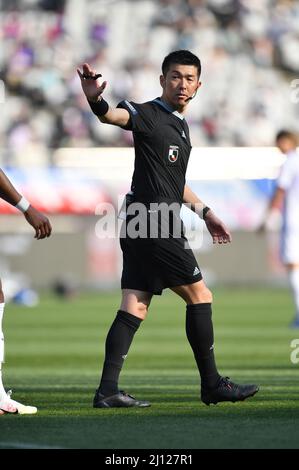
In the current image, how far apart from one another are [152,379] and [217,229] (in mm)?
2087

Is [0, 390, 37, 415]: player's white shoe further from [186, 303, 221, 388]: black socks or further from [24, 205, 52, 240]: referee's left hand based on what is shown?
[186, 303, 221, 388]: black socks

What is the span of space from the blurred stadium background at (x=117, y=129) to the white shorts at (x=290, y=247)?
6548 mm

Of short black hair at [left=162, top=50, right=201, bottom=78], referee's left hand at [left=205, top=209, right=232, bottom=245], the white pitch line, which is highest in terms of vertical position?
short black hair at [left=162, top=50, right=201, bottom=78]

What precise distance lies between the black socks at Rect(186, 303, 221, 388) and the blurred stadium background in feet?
45.6

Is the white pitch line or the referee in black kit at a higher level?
the referee in black kit

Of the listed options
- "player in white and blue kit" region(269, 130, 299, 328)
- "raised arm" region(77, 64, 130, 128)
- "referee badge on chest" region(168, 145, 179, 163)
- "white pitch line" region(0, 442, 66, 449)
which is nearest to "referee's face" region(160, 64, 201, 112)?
"referee badge on chest" region(168, 145, 179, 163)

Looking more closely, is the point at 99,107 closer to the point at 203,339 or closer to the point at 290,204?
the point at 203,339

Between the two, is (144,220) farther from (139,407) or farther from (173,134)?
(139,407)

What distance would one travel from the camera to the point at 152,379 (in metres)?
8.98

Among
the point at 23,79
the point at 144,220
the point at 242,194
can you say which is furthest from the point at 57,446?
the point at 23,79

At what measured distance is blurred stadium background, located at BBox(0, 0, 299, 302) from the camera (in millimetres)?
22469

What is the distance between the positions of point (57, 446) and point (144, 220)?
6.08 feet

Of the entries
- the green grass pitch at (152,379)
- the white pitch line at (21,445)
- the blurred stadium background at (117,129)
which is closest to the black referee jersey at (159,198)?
the green grass pitch at (152,379)

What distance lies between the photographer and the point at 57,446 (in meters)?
5.20
